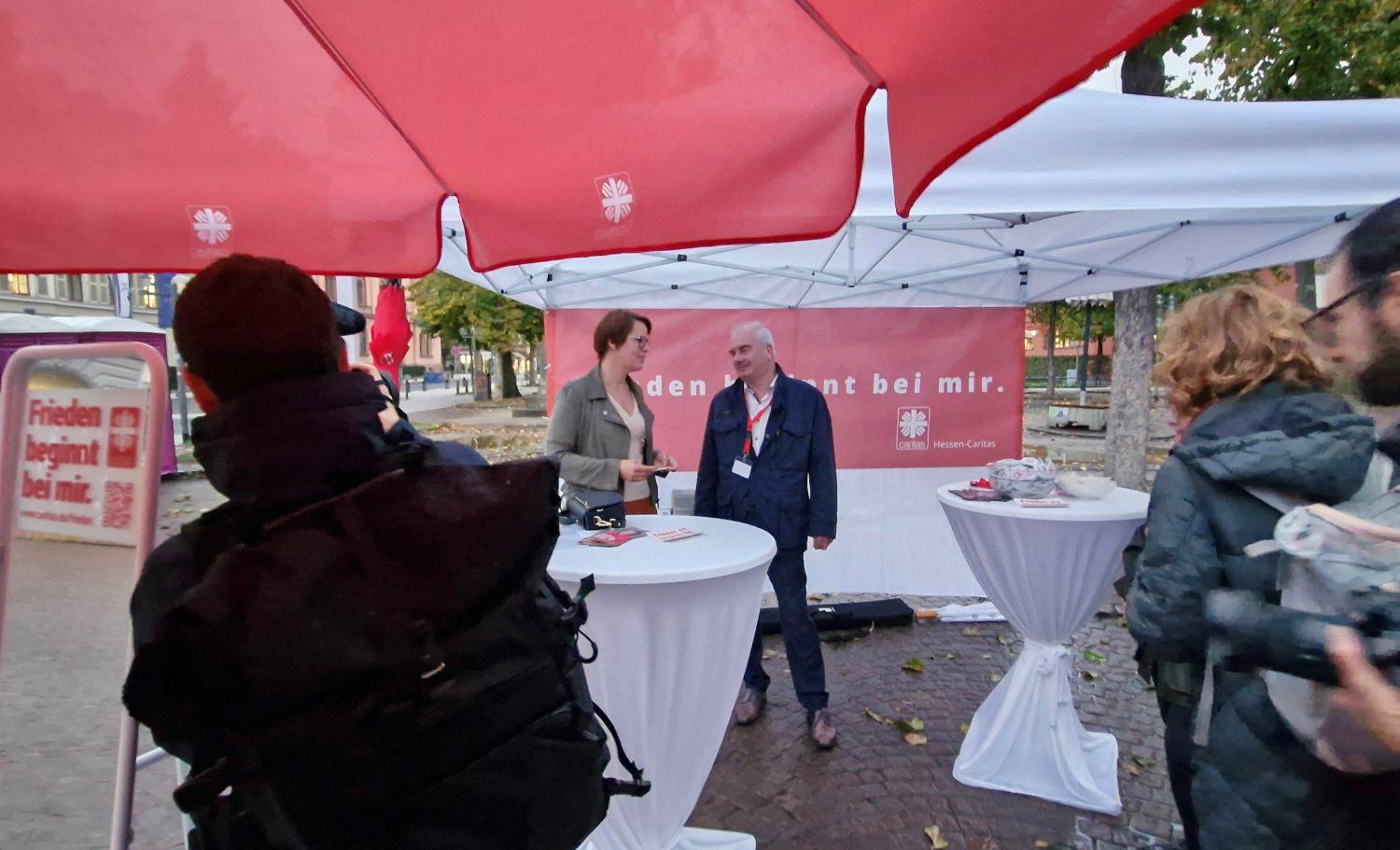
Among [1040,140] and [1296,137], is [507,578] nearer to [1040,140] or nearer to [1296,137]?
[1040,140]

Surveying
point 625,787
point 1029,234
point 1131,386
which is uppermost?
point 1029,234

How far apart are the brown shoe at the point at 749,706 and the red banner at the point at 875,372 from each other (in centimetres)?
198

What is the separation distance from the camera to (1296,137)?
7.95ft

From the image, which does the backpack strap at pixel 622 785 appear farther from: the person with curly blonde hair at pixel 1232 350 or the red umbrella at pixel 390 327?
the red umbrella at pixel 390 327

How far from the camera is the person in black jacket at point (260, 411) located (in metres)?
0.99

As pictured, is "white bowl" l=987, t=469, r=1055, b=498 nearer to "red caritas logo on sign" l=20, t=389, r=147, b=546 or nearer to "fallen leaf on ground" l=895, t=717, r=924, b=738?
"fallen leaf on ground" l=895, t=717, r=924, b=738

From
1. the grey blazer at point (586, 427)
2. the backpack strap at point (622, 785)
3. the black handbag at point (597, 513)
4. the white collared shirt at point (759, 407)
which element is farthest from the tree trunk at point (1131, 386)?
the backpack strap at point (622, 785)

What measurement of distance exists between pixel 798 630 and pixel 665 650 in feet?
4.57

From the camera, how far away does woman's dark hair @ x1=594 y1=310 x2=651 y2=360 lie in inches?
132

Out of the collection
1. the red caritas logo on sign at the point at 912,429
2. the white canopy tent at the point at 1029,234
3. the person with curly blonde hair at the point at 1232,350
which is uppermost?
the white canopy tent at the point at 1029,234

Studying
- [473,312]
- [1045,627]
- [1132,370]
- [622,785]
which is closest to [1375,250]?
[622,785]

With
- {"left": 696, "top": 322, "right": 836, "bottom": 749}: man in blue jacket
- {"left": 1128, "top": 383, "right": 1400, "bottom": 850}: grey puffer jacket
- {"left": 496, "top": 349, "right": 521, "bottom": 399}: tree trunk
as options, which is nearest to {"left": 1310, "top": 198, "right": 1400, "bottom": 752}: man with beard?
{"left": 1128, "top": 383, "right": 1400, "bottom": 850}: grey puffer jacket

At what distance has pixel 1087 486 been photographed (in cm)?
310

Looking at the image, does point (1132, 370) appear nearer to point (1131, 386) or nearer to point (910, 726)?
point (1131, 386)
